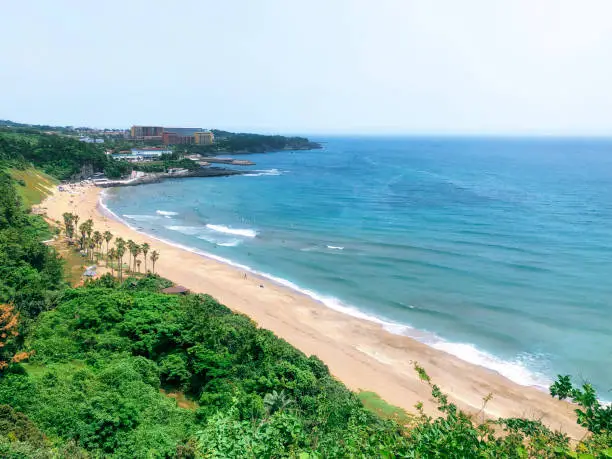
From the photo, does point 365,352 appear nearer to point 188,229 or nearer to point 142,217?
point 188,229

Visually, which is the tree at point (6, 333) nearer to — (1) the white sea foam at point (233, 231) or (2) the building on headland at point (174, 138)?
(1) the white sea foam at point (233, 231)

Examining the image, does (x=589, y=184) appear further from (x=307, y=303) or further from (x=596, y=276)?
(x=307, y=303)

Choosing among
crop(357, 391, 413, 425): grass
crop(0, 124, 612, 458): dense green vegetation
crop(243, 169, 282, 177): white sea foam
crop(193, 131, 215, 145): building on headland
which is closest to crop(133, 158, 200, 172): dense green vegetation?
crop(243, 169, 282, 177): white sea foam

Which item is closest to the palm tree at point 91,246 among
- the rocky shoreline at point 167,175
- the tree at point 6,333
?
the tree at point 6,333

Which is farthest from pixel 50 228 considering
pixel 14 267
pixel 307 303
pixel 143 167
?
pixel 143 167

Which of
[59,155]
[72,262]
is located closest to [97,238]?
[72,262]

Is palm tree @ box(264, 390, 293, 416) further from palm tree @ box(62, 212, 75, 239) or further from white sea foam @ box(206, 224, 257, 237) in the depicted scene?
white sea foam @ box(206, 224, 257, 237)
